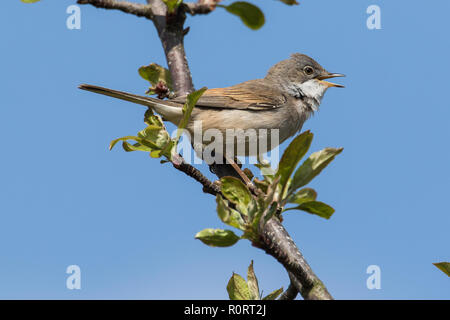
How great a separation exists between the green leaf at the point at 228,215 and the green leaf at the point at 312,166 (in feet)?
1.08

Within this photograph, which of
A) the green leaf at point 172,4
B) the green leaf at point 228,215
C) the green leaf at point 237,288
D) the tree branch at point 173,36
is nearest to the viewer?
the green leaf at point 228,215

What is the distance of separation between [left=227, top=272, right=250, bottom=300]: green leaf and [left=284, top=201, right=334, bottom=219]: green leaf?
2.06 feet

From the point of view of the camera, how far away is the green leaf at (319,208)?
2.74 metres

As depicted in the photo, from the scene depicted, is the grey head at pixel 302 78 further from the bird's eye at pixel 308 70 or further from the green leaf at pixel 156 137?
the green leaf at pixel 156 137

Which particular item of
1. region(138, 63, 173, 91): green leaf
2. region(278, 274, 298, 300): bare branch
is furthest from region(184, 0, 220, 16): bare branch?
region(278, 274, 298, 300): bare branch

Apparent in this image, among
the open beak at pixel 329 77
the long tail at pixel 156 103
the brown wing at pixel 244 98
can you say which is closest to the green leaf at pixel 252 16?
the long tail at pixel 156 103

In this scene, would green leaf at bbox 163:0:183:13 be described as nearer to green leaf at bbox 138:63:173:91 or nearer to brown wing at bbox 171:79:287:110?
green leaf at bbox 138:63:173:91

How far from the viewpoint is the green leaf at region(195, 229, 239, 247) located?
8.38 ft

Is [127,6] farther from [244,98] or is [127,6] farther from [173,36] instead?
[244,98]

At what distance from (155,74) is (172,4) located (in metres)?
0.83

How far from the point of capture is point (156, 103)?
16.7 ft

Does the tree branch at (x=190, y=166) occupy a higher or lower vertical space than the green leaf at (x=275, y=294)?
higher

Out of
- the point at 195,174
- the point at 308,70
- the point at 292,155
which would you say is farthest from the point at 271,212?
the point at 308,70
